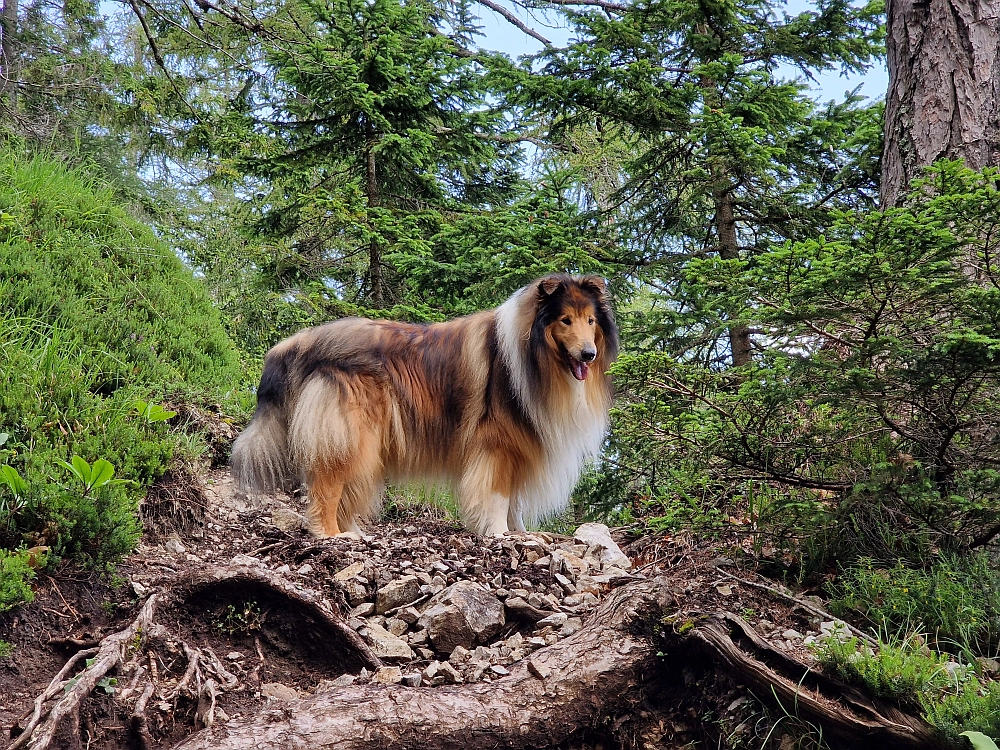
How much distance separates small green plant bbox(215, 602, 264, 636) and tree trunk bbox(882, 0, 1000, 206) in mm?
3944

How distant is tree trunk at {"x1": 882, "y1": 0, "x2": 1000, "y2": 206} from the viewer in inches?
169

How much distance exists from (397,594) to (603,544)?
4.82 feet

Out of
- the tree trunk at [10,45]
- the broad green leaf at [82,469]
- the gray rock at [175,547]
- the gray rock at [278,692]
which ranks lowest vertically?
the gray rock at [278,692]

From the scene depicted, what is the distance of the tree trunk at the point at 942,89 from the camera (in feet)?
14.1

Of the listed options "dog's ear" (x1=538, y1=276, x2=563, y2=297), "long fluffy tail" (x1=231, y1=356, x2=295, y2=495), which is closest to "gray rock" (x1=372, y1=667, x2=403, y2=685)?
"long fluffy tail" (x1=231, y1=356, x2=295, y2=495)

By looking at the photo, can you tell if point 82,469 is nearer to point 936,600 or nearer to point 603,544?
point 603,544

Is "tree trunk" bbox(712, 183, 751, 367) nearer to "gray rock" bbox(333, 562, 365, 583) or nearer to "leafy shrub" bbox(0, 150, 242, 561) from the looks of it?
"gray rock" bbox(333, 562, 365, 583)

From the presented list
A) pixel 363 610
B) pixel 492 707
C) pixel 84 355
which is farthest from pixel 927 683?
pixel 84 355

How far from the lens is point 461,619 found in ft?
11.6

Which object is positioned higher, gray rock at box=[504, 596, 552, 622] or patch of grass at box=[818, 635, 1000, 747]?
patch of grass at box=[818, 635, 1000, 747]

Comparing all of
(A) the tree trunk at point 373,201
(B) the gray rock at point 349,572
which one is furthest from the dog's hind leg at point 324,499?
(A) the tree trunk at point 373,201

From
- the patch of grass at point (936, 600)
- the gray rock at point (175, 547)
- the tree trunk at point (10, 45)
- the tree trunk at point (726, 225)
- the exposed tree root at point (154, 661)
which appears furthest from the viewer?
the tree trunk at point (10, 45)

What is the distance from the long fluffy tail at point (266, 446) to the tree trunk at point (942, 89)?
4.02m

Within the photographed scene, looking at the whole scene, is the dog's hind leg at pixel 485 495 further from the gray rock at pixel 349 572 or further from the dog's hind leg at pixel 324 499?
the gray rock at pixel 349 572
